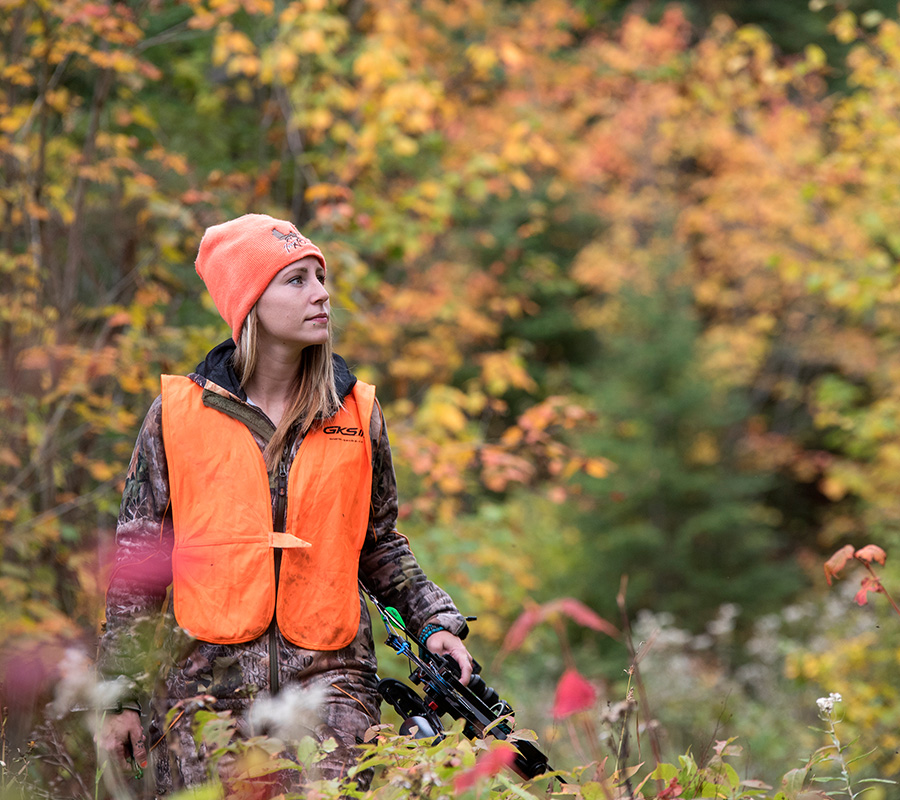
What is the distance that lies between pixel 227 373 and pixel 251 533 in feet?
1.43

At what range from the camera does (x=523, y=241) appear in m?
16.5

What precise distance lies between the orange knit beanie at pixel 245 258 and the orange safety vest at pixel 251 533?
0.85ft

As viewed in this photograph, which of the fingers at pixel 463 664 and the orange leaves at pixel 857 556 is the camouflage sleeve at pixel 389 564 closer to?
the fingers at pixel 463 664

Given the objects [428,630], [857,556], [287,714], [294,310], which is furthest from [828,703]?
[294,310]

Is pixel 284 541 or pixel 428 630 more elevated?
pixel 284 541

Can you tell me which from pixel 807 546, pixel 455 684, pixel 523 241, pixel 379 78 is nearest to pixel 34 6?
pixel 379 78

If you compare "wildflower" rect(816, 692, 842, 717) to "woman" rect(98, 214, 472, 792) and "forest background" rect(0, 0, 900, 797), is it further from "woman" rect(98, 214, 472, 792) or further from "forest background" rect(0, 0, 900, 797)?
"woman" rect(98, 214, 472, 792)

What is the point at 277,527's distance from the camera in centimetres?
232

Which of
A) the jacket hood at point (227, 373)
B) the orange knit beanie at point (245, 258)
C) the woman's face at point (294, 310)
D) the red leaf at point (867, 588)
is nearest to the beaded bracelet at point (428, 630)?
the jacket hood at point (227, 373)

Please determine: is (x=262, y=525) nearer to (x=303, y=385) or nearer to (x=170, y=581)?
(x=170, y=581)

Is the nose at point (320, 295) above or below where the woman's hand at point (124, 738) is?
above

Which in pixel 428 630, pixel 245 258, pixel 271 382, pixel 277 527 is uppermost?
pixel 245 258

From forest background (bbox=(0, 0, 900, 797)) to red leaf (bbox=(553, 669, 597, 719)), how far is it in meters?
0.06

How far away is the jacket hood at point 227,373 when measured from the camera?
7.86 feet
